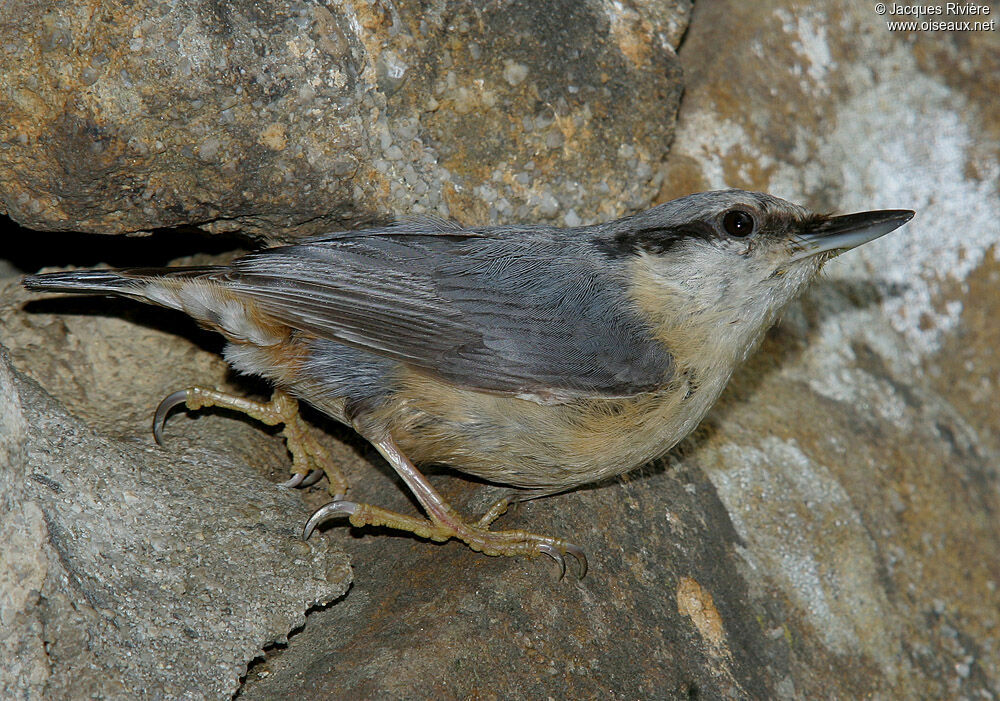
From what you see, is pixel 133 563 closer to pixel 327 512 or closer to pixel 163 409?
pixel 327 512

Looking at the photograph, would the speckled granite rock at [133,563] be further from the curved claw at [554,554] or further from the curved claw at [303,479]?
the curved claw at [554,554]

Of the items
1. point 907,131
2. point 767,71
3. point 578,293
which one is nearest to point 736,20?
point 767,71

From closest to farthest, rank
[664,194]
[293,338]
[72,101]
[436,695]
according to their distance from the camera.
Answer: [436,695]
[72,101]
[293,338]
[664,194]

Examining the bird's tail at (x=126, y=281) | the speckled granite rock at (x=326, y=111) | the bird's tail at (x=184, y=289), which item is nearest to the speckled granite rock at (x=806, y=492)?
the speckled granite rock at (x=326, y=111)

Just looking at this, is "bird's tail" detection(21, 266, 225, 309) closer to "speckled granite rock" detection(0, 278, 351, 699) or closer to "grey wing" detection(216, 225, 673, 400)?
Answer: "grey wing" detection(216, 225, 673, 400)

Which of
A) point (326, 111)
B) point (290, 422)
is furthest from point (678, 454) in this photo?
point (326, 111)

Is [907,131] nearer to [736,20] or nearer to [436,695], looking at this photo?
[736,20]
